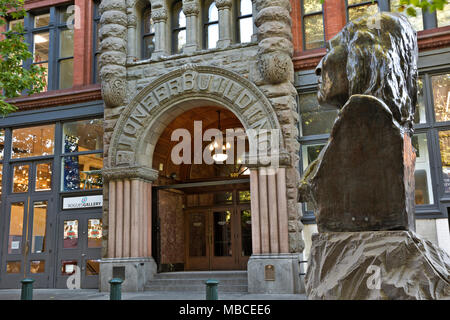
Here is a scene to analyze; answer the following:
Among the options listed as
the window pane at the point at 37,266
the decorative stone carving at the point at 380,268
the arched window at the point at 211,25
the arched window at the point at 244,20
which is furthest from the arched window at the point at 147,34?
the decorative stone carving at the point at 380,268

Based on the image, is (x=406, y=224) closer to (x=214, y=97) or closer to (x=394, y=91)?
(x=394, y=91)

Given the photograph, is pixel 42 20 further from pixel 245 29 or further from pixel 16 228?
pixel 245 29

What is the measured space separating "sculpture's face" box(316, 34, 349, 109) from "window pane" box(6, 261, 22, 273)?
48.4 feet

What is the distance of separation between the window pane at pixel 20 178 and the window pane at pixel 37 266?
2671 millimetres

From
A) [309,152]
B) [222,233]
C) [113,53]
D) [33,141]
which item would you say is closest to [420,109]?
[309,152]

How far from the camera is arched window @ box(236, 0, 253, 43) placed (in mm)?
15406

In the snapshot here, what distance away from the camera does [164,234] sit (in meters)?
16.7

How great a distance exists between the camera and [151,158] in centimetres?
1573

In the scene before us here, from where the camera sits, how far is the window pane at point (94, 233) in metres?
16.4

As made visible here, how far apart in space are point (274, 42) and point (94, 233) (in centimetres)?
857

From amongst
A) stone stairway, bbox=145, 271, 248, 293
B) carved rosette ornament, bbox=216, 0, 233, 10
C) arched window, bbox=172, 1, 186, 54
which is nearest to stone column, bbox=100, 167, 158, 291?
stone stairway, bbox=145, 271, 248, 293

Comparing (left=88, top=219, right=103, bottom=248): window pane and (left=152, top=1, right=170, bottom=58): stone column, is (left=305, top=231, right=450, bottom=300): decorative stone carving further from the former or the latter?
(left=88, top=219, right=103, bottom=248): window pane

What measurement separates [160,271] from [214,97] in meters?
5.86

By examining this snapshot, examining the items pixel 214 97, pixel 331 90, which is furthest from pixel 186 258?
pixel 331 90
